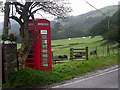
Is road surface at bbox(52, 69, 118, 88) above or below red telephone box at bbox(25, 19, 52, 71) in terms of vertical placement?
below

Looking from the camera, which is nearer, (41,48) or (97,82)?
(97,82)

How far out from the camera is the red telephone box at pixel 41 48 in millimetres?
7488

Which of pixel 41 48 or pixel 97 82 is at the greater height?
pixel 41 48

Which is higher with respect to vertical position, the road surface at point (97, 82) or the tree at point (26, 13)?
the tree at point (26, 13)

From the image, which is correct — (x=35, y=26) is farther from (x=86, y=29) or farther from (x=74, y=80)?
(x=86, y=29)

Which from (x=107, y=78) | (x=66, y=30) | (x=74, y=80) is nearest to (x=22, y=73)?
(x=74, y=80)

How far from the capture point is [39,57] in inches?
294

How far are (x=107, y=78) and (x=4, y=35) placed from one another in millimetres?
4669

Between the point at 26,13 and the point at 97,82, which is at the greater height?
the point at 26,13

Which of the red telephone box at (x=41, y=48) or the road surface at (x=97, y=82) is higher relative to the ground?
the red telephone box at (x=41, y=48)

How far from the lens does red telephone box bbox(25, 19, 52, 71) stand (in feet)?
24.6

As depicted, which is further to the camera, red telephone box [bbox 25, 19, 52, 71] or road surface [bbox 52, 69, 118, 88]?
red telephone box [bbox 25, 19, 52, 71]

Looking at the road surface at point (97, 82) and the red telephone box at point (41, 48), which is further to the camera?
the red telephone box at point (41, 48)

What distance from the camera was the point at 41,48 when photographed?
7.59 m
